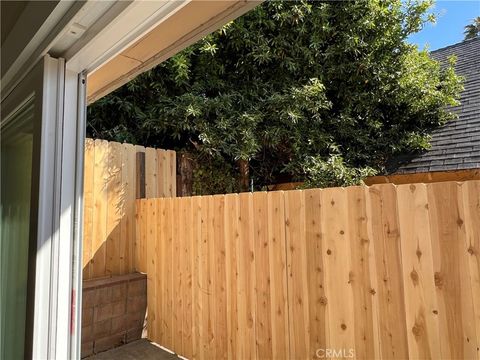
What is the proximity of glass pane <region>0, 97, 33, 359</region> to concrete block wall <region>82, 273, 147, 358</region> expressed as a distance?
2.01 m

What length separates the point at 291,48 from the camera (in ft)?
16.7

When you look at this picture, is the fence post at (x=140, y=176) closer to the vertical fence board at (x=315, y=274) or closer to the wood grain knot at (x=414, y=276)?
the vertical fence board at (x=315, y=274)

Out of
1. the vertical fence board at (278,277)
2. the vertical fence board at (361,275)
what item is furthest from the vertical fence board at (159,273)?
the vertical fence board at (361,275)

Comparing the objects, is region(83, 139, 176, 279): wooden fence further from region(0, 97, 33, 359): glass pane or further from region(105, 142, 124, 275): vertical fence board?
region(0, 97, 33, 359): glass pane

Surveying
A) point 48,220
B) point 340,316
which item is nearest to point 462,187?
point 340,316

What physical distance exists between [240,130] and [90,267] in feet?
7.88

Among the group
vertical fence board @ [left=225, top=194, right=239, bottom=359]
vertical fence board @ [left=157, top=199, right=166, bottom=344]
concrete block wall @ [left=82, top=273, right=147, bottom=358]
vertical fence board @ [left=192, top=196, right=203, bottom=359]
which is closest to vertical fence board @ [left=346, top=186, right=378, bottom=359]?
vertical fence board @ [left=225, top=194, right=239, bottom=359]

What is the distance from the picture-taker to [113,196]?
356cm

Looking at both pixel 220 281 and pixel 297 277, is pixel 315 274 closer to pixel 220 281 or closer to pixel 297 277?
pixel 297 277

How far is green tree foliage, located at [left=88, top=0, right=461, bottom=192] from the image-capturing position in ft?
14.4

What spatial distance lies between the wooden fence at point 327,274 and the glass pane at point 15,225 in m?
1.61

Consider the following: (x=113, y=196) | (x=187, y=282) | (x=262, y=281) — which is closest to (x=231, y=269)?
(x=262, y=281)

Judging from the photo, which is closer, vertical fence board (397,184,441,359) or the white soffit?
the white soffit

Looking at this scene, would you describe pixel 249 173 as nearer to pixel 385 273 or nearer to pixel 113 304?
pixel 113 304
